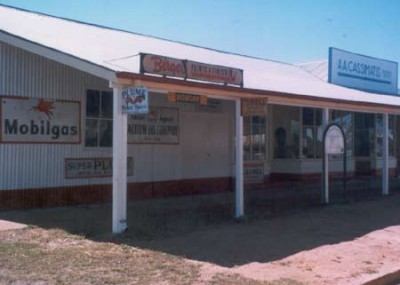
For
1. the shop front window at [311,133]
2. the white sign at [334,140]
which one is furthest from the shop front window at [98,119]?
the shop front window at [311,133]

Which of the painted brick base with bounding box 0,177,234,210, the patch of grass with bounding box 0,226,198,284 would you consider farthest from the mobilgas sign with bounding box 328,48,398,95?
the patch of grass with bounding box 0,226,198,284

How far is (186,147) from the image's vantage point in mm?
16719

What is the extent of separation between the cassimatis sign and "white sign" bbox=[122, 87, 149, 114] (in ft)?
1.37

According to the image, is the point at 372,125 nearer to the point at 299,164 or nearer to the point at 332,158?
the point at 332,158

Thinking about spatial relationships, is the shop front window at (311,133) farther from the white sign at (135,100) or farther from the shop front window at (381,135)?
the white sign at (135,100)

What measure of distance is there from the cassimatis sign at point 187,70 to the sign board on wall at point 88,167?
13.6 ft

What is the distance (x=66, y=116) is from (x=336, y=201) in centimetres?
717

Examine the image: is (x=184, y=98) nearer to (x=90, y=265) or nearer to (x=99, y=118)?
(x=99, y=118)

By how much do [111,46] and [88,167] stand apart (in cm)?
295

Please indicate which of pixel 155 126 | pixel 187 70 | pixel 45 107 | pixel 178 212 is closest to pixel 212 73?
pixel 187 70

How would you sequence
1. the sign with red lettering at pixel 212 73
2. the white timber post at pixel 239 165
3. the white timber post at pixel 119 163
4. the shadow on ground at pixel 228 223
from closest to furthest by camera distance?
the shadow on ground at pixel 228 223 < the white timber post at pixel 119 163 < the sign with red lettering at pixel 212 73 < the white timber post at pixel 239 165

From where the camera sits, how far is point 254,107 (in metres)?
12.6

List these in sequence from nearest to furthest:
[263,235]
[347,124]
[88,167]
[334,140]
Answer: [263,235] → [88,167] → [334,140] → [347,124]

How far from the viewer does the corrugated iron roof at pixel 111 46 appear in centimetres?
1173
